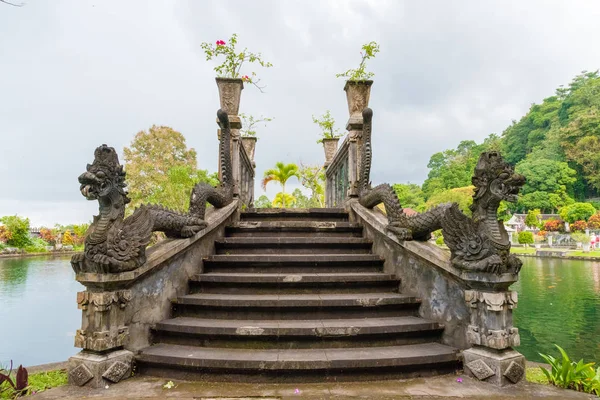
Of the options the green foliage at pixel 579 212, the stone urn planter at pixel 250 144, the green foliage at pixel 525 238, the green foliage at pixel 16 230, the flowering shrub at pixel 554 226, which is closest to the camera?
the stone urn planter at pixel 250 144

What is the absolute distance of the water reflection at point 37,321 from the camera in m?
4.56

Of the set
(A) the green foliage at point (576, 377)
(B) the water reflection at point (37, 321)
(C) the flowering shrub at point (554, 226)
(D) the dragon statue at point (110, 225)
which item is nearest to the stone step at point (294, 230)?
(D) the dragon statue at point (110, 225)

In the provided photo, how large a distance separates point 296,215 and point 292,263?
58.9 inches

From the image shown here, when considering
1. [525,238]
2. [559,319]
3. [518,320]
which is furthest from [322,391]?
[525,238]

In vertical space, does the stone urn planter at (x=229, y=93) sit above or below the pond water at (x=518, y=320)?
above

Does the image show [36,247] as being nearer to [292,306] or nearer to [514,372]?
[292,306]

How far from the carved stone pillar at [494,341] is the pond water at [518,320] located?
1952 mm

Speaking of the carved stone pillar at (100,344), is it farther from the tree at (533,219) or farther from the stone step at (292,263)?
the tree at (533,219)

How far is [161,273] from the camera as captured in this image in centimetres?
325

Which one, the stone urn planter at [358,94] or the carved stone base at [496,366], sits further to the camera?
the stone urn planter at [358,94]

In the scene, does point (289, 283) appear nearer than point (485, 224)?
No

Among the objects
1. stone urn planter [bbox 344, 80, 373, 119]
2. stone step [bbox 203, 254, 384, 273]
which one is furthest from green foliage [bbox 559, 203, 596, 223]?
stone step [bbox 203, 254, 384, 273]

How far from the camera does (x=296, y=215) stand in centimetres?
544

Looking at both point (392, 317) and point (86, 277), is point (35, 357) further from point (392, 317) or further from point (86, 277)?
point (392, 317)
